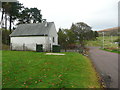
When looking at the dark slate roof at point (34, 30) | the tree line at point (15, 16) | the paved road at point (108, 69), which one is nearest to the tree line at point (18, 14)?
the tree line at point (15, 16)

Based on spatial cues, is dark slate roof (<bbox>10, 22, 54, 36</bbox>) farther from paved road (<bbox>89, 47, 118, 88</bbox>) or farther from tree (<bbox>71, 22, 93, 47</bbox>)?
paved road (<bbox>89, 47, 118, 88</bbox>)

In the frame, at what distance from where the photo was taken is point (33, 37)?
1866 centimetres

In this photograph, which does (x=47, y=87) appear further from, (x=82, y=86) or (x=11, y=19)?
(x=11, y=19)

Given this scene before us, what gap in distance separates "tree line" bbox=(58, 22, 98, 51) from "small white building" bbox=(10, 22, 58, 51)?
16.1ft

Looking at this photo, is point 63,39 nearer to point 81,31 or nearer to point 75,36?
point 75,36

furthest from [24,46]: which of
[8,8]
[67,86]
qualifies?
[67,86]

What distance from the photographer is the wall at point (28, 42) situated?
17.7 metres

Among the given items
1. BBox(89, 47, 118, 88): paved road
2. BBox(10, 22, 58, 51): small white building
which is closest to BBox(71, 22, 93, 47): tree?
BBox(10, 22, 58, 51): small white building

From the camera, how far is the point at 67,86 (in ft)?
12.6

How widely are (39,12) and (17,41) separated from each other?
22.1 metres

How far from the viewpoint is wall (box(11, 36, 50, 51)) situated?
58.2 feet

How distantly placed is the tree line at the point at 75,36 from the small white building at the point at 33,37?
16.1 feet

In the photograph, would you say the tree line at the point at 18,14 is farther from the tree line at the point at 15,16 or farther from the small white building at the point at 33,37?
the small white building at the point at 33,37

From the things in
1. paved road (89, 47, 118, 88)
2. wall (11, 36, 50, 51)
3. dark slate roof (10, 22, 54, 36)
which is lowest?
paved road (89, 47, 118, 88)
